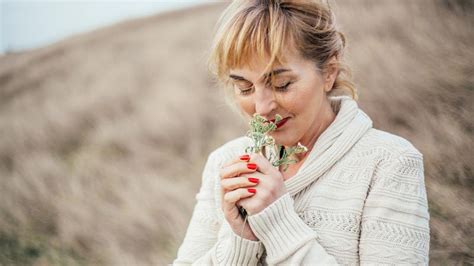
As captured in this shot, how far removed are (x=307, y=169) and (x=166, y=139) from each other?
495cm

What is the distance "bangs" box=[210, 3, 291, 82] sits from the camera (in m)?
2.15

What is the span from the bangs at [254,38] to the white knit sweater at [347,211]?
501 millimetres

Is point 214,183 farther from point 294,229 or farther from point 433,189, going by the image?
point 433,189

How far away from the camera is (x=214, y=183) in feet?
8.66

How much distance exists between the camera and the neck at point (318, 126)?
7.93 feet

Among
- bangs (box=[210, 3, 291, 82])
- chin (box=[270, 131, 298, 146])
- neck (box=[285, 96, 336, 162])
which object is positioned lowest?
chin (box=[270, 131, 298, 146])

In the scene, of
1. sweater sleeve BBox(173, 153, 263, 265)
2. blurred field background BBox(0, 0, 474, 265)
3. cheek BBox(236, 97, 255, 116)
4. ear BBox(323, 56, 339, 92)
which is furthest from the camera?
blurred field background BBox(0, 0, 474, 265)

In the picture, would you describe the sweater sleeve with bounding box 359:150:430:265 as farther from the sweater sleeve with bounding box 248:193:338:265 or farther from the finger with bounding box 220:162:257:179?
the finger with bounding box 220:162:257:179

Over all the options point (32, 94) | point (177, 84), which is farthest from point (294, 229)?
point (32, 94)

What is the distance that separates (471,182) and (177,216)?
2874 millimetres

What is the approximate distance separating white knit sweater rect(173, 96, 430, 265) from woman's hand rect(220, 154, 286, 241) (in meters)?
0.04

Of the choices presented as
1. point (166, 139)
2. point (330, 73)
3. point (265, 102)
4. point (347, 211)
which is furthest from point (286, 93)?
point (166, 139)

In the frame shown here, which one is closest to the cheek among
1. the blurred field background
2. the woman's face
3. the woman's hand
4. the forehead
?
the woman's face

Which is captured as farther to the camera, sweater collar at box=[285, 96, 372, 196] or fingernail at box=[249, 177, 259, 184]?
sweater collar at box=[285, 96, 372, 196]
